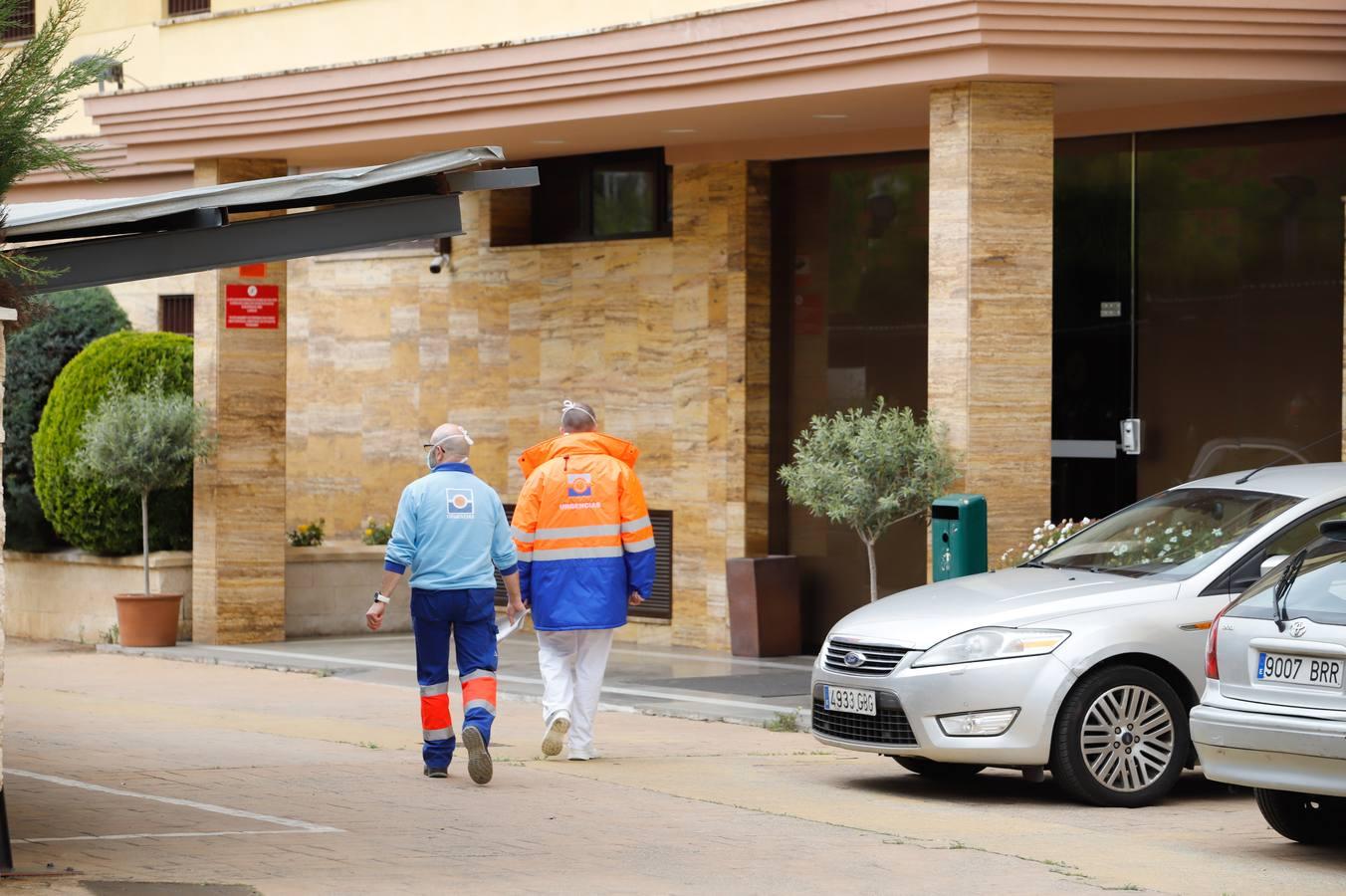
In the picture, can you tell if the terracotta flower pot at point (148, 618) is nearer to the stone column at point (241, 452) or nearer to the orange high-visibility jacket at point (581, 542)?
the stone column at point (241, 452)

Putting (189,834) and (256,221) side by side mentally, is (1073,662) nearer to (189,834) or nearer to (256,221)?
(189,834)

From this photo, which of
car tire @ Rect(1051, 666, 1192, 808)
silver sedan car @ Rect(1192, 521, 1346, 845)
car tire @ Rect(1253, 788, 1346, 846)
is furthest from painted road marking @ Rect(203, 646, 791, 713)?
silver sedan car @ Rect(1192, 521, 1346, 845)

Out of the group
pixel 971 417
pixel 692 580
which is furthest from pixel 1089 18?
pixel 692 580

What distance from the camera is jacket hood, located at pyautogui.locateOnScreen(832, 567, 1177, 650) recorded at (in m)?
9.99

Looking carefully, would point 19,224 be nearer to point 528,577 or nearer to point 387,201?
point 387,201

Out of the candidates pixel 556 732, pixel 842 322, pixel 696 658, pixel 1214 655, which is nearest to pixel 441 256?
pixel 842 322

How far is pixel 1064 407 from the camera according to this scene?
53.2 feet

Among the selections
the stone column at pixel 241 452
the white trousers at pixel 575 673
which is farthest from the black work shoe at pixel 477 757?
the stone column at pixel 241 452

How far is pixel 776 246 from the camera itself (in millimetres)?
18172

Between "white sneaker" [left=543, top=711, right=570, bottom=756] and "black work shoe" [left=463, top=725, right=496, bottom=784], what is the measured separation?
Answer: 96cm

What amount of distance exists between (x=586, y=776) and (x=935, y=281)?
4.88 meters

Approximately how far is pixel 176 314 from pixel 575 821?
584 inches

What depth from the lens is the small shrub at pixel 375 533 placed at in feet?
66.5

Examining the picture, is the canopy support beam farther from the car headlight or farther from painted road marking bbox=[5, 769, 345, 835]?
the car headlight
